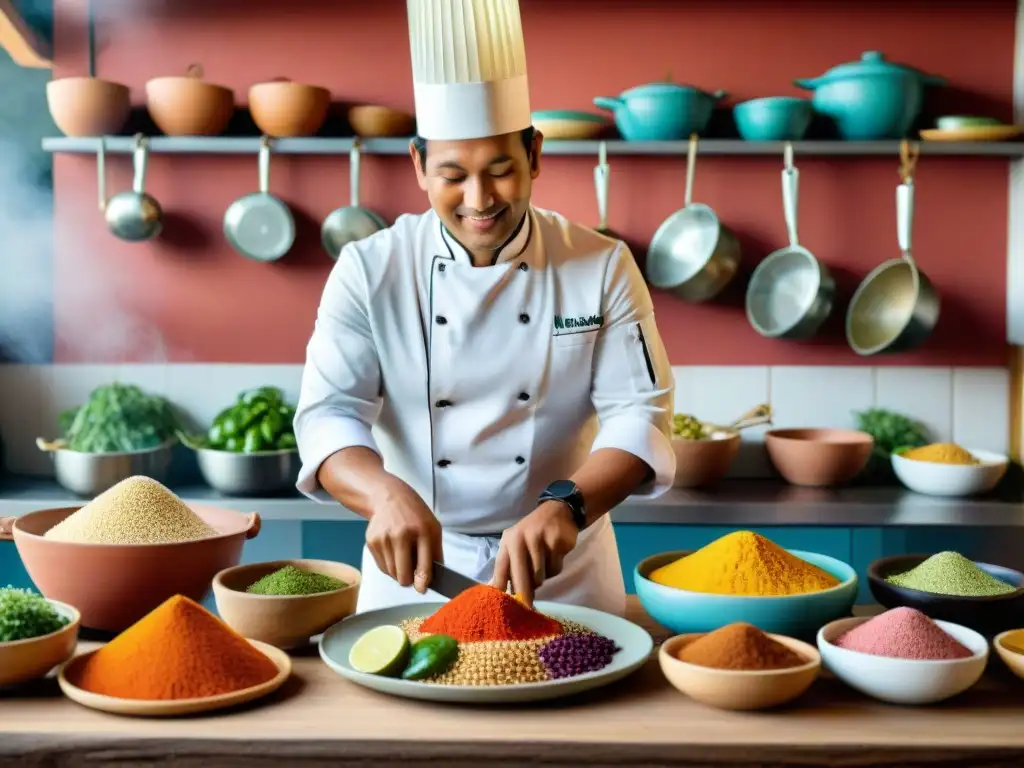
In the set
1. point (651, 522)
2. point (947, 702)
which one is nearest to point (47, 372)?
point (651, 522)

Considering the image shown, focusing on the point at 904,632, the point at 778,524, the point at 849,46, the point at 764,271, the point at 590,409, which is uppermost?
the point at 849,46

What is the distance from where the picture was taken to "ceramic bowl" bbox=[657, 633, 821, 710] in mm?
1238

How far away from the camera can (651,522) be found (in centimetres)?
300

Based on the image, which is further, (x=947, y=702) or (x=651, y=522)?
(x=651, y=522)

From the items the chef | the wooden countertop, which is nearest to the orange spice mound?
the wooden countertop

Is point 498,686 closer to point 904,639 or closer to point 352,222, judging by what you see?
point 904,639

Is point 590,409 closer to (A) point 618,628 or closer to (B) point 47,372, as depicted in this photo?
(A) point 618,628

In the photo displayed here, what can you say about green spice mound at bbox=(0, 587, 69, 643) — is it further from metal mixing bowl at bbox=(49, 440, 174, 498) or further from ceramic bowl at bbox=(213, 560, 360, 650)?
metal mixing bowl at bbox=(49, 440, 174, 498)

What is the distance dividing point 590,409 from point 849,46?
202 cm

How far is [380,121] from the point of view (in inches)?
133

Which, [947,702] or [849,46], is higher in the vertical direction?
[849,46]

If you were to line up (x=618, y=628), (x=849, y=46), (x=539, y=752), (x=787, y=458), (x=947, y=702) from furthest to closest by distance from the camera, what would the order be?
1. (x=849, y=46)
2. (x=787, y=458)
3. (x=618, y=628)
4. (x=947, y=702)
5. (x=539, y=752)

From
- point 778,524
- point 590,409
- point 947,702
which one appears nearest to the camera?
point 947,702

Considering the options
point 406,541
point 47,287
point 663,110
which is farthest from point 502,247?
point 47,287
